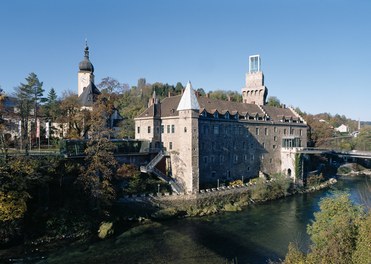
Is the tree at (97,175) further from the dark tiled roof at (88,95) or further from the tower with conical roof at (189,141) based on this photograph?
the dark tiled roof at (88,95)

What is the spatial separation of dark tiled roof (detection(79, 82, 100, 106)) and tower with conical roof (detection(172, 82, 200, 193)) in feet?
55.4

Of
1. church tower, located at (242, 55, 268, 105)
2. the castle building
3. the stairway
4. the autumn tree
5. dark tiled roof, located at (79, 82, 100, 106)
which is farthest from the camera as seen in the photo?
church tower, located at (242, 55, 268, 105)

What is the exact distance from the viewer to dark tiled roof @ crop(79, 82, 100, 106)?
4967 centimetres

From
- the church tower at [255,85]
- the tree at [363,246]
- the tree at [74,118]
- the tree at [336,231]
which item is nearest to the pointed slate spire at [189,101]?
the tree at [74,118]

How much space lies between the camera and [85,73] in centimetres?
5497

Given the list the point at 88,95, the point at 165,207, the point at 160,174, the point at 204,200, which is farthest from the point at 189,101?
the point at 88,95

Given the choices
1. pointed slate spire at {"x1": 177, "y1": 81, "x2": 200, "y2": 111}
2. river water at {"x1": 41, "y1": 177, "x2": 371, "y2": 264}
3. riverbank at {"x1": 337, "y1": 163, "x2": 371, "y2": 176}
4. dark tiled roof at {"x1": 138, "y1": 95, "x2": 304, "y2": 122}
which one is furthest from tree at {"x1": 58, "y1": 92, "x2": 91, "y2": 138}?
riverbank at {"x1": 337, "y1": 163, "x2": 371, "y2": 176}

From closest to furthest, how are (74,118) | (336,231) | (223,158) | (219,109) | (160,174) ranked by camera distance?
(336,231) → (160,174) → (74,118) → (223,158) → (219,109)

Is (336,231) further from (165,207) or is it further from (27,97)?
(27,97)

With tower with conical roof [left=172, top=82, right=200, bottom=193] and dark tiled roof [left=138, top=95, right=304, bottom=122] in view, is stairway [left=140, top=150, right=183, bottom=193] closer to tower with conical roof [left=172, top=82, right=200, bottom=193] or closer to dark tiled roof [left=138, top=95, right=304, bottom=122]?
tower with conical roof [left=172, top=82, right=200, bottom=193]

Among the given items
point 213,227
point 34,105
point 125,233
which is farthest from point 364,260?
point 34,105

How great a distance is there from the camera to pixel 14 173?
27.1 meters

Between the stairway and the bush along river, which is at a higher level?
the stairway

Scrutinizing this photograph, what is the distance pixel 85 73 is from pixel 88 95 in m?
6.40
